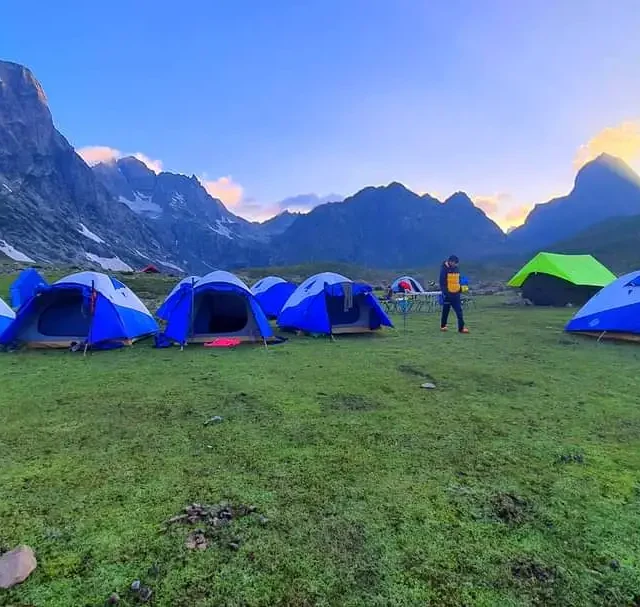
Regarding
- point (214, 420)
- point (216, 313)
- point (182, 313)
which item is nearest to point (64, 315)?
point (182, 313)

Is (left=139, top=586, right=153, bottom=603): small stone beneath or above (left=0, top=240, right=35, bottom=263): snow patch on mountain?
beneath

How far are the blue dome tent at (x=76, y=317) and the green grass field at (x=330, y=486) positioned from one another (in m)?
2.90

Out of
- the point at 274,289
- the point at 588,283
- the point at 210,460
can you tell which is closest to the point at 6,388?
the point at 210,460

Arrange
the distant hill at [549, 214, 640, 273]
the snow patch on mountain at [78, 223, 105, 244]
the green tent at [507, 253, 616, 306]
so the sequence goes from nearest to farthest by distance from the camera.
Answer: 1. the green tent at [507, 253, 616, 306]
2. the distant hill at [549, 214, 640, 273]
3. the snow patch on mountain at [78, 223, 105, 244]

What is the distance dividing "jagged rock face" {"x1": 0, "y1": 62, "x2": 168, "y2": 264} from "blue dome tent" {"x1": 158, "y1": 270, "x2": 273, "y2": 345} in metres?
125

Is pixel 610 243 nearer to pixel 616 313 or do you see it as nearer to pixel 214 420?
pixel 616 313

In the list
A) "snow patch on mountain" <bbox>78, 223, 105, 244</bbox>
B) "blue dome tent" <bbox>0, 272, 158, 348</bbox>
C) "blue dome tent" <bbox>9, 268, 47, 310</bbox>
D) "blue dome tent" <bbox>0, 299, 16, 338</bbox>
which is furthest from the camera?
"snow patch on mountain" <bbox>78, 223, 105, 244</bbox>

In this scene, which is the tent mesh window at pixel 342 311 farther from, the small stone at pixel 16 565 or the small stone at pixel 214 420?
the small stone at pixel 16 565

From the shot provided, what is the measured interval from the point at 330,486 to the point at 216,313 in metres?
9.41

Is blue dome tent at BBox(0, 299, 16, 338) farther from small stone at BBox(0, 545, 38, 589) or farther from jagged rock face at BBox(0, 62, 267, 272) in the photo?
jagged rock face at BBox(0, 62, 267, 272)

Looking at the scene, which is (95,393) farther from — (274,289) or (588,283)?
(588,283)

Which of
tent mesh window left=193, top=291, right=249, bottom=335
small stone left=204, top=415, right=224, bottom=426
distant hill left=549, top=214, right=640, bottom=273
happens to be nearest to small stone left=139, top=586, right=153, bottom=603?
small stone left=204, top=415, right=224, bottom=426

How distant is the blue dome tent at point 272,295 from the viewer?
17609 millimetres

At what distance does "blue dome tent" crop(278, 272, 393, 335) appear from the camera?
12.7 metres
